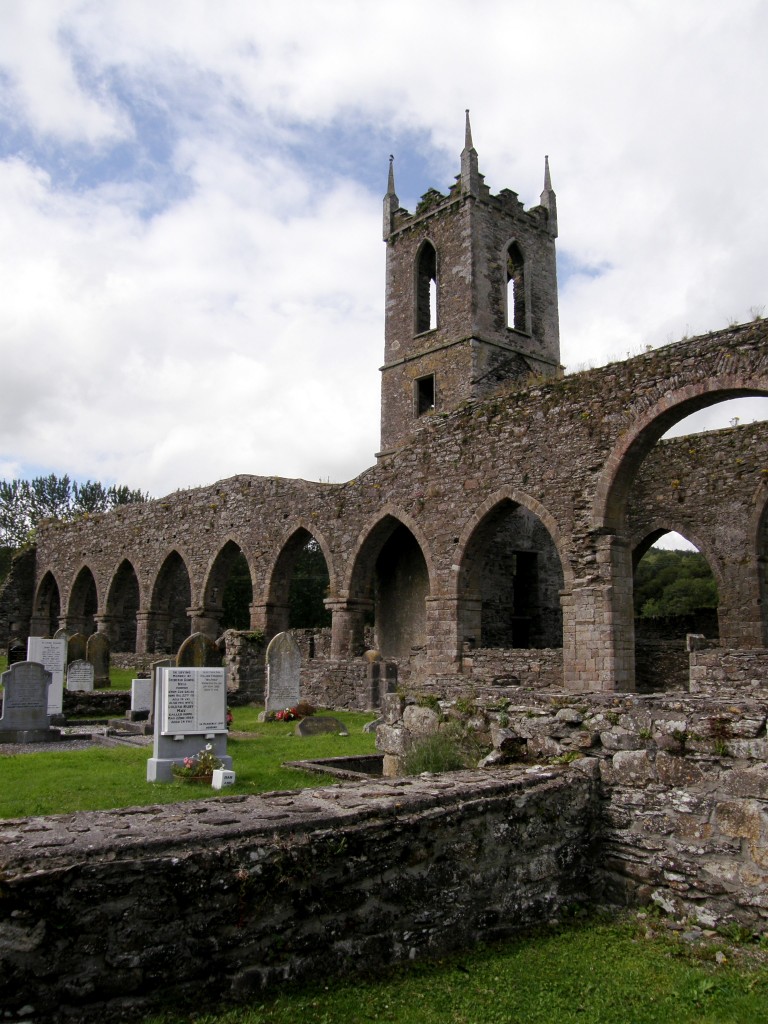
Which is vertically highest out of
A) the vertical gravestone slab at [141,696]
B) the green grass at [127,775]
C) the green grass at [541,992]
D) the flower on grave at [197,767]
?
the vertical gravestone slab at [141,696]

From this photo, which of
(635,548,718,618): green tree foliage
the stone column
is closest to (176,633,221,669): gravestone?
the stone column

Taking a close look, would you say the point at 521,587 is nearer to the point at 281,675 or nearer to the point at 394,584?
the point at 394,584

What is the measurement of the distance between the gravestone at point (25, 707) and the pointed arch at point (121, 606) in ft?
52.5

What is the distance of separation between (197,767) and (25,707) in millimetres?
5147

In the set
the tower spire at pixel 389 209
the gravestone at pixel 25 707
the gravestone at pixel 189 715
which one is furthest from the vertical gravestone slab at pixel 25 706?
the tower spire at pixel 389 209

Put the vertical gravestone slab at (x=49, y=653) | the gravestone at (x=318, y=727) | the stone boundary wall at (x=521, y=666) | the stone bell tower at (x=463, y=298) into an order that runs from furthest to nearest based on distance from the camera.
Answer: the stone bell tower at (x=463, y=298), the vertical gravestone slab at (x=49, y=653), the stone boundary wall at (x=521, y=666), the gravestone at (x=318, y=727)

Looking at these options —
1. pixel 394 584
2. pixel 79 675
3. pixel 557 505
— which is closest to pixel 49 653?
pixel 79 675

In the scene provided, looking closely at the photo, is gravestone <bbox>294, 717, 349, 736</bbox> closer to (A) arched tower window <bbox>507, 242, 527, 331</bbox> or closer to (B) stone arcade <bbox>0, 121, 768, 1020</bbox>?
(B) stone arcade <bbox>0, 121, 768, 1020</bbox>

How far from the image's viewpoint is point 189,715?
8.34 m

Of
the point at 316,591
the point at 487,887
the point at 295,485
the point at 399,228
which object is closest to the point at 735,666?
the point at 487,887

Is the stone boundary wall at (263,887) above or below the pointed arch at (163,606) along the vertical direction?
below

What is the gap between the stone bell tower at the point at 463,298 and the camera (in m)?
24.6

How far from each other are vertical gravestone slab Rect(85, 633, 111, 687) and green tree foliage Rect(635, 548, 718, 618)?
18.2 m

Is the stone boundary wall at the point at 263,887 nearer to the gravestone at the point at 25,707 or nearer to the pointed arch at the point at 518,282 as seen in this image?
the gravestone at the point at 25,707
